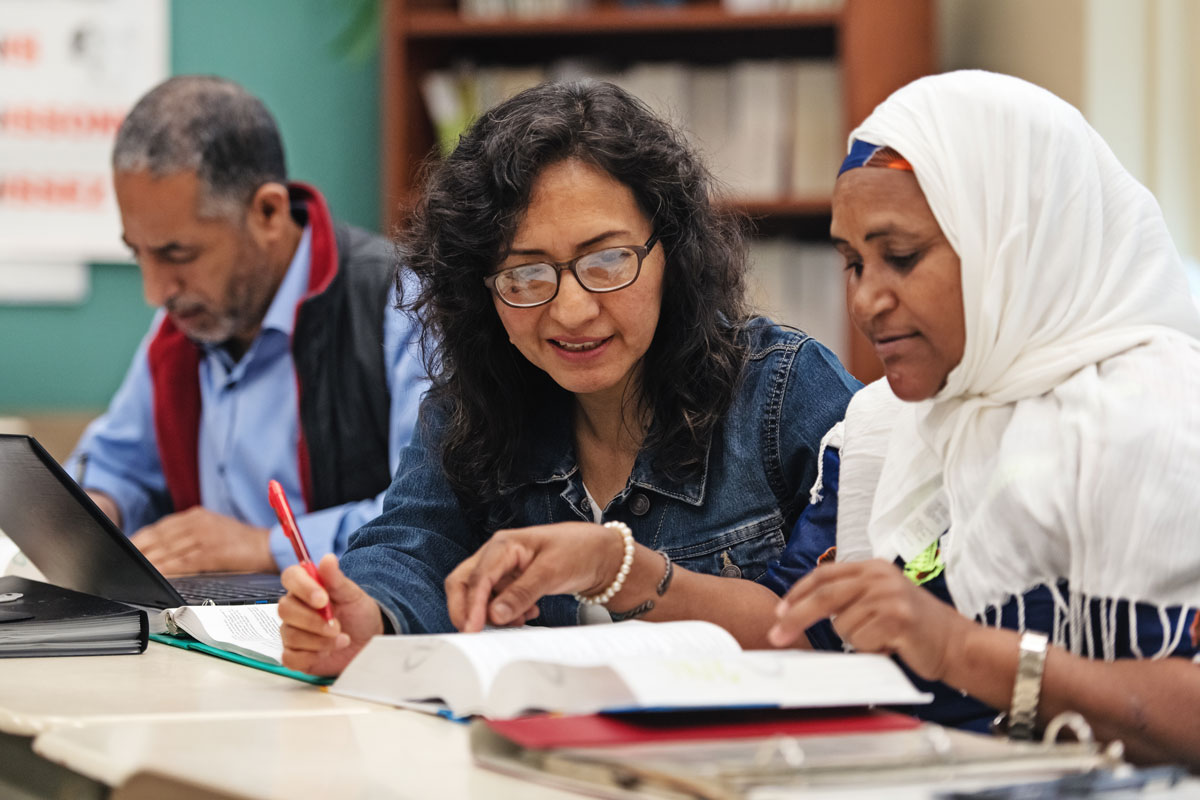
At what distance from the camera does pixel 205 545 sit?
1.99 metres

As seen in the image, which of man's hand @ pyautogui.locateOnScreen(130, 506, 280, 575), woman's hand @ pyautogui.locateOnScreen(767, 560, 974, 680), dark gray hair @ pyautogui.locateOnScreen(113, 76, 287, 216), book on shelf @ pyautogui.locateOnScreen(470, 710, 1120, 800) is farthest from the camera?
dark gray hair @ pyautogui.locateOnScreen(113, 76, 287, 216)

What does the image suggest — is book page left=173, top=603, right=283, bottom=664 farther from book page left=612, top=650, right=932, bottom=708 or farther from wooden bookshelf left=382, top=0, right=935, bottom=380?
wooden bookshelf left=382, top=0, right=935, bottom=380

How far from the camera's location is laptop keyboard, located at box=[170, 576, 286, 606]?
152 centimetres

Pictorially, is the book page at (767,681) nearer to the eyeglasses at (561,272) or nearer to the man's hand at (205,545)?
the eyeglasses at (561,272)

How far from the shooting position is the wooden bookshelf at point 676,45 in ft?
9.37

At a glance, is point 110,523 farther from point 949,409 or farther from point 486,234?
point 949,409

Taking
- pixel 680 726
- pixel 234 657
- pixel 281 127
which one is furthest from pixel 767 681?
pixel 281 127

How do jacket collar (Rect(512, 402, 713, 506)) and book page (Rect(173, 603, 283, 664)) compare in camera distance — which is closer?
book page (Rect(173, 603, 283, 664))

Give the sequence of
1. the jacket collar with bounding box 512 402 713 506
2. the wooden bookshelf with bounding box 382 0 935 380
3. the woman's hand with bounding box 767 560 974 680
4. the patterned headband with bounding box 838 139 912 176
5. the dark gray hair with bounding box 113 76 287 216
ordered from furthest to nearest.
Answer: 1. the wooden bookshelf with bounding box 382 0 935 380
2. the dark gray hair with bounding box 113 76 287 216
3. the jacket collar with bounding box 512 402 713 506
4. the patterned headband with bounding box 838 139 912 176
5. the woman's hand with bounding box 767 560 974 680

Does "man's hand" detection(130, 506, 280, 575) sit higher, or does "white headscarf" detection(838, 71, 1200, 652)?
"white headscarf" detection(838, 71, 1200, 652)

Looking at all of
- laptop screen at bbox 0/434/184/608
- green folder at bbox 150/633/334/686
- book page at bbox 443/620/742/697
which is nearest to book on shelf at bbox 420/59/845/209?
laptop screen at bbox 0/434/184/608

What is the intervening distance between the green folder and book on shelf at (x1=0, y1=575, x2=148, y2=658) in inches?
2.0

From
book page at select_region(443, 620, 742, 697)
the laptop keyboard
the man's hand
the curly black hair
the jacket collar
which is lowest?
the man's hand

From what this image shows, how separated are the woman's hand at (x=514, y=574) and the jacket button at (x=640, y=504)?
0.35 meters
